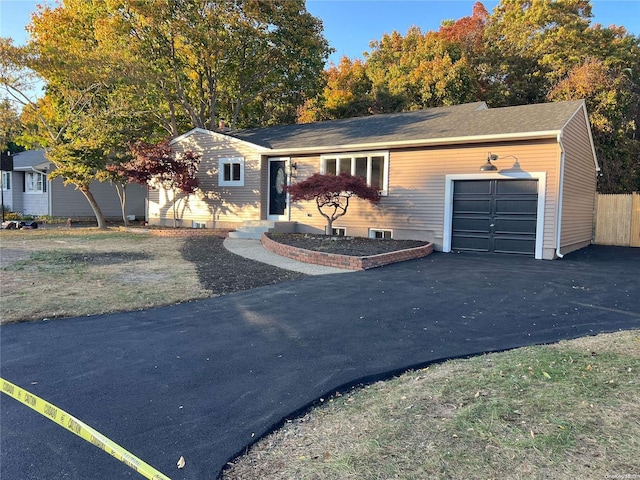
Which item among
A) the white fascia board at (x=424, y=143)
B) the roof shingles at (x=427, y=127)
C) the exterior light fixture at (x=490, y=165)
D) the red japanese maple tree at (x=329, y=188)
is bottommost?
the red japanese maple tree at (x=329, y=188)

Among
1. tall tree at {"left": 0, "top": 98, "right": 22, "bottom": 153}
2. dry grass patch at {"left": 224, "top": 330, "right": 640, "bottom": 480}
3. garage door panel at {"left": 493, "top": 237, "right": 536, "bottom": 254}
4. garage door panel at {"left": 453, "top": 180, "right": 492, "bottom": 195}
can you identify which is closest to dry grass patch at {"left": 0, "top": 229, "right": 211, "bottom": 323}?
dry grass patch at {"left": 224, "top": 330, "right": 640, "bottom": 480}

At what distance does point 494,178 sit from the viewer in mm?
11398

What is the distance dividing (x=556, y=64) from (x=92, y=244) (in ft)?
72.4

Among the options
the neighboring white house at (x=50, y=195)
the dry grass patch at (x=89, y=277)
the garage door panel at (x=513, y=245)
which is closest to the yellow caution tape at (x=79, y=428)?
the dry grass patch at (x=89, y=277)

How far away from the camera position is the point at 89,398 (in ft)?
10.3

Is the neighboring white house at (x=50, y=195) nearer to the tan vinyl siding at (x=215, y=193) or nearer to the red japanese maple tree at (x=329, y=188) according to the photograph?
the tan vinyl siding at (x=215, y=193)

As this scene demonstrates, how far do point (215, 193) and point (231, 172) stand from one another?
1.13 meters

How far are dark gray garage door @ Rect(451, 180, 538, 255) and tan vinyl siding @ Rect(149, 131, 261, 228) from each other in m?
7.21

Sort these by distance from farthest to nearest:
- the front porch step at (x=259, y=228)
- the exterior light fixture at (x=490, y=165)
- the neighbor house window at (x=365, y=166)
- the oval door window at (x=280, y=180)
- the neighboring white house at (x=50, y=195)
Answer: the neighboring white house at (x=50, y=195) < the oval door window at (x=280, y=180) < the front porch step at (x=259, y=228) < the neighbor house window at (x=365, y=166) < the exterior light fixture at (x=490, y=165)

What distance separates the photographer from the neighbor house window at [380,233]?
13203 millimetres

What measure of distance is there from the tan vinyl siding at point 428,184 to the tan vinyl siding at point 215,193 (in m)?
3.82

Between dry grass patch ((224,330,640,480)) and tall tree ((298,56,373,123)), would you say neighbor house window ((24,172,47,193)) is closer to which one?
tall tree ((298,56,373,123))

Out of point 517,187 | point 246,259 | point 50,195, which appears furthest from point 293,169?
point 50,195

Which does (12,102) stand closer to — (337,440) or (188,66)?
(188,66)
